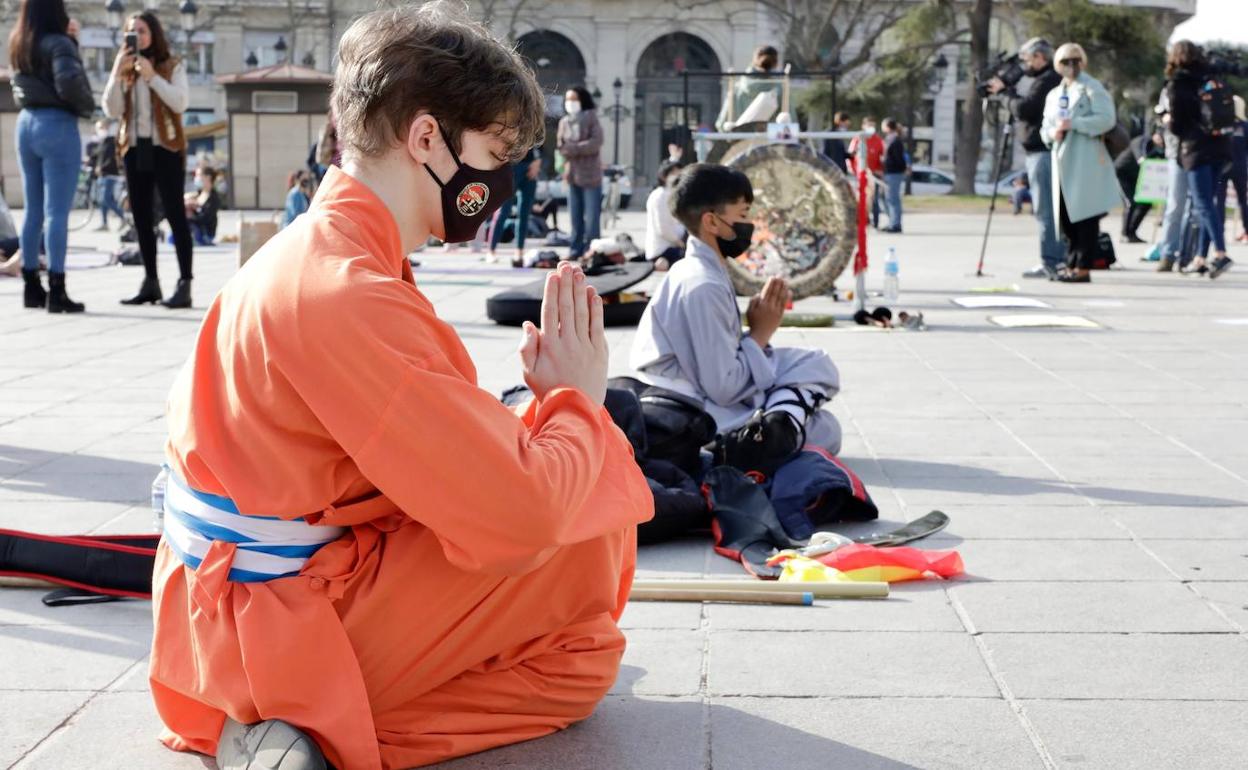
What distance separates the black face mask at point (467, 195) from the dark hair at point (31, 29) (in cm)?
782

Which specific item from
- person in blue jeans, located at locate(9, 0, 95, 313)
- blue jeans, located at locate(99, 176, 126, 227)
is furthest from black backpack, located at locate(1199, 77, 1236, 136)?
blue jeans, located at locate(99, 176, 126, 227)

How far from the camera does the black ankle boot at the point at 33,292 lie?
10453 millimetres

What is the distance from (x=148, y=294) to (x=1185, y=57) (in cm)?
877

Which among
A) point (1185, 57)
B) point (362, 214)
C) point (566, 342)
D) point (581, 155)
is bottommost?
point (566, 342)

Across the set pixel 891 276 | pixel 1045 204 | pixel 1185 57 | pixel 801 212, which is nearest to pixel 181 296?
pixel 801 212

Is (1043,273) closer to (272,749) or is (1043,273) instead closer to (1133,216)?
(1133,216)

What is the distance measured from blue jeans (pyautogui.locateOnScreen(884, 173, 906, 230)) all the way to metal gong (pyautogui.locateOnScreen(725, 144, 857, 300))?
41.5 ft

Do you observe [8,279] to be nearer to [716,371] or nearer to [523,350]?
[716,371]

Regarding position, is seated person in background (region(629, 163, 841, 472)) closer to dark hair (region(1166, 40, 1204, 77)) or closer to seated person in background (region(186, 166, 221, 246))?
dark hair (region(1166, 40, 1204, 77))

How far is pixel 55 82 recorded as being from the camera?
9438 millimetres

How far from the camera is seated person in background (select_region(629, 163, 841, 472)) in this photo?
497 centimetres

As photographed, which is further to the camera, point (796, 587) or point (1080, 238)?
point (1080, 238)

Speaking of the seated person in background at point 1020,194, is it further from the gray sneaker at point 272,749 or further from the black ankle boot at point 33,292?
the gray sneaker at point 272,749

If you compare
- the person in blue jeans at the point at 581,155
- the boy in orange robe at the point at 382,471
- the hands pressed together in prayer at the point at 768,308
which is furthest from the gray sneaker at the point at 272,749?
the person in blue jeans at the point at 581,155
